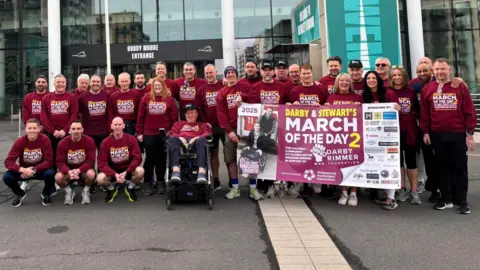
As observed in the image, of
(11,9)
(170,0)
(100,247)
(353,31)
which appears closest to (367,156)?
(100,247)

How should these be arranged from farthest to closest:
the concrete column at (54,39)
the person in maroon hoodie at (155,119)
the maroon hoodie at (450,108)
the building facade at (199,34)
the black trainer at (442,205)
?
the building facade at (199,34), the concrete column at (54,39), the person in maroon hoodie at (155,119), the black trainer at (442,205), the maroon hoodie at (450,108)

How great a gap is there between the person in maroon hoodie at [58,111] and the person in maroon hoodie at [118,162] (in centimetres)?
93

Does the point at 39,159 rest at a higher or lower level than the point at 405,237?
higher

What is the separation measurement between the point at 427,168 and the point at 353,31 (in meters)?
11.1

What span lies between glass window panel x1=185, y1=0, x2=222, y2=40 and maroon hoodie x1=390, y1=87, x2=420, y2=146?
1689cm

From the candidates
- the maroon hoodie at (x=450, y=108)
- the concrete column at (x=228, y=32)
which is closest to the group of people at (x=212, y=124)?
the maroon hoodie at (x=450, y=108)

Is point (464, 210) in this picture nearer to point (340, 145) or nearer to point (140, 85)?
point (340, 145)

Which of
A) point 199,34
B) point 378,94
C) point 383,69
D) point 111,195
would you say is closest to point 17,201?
point 111,195

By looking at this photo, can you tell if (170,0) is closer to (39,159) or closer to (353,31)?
(353,31)

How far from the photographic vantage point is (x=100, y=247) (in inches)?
169

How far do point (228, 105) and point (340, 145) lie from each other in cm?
183

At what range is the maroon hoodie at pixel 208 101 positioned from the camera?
6.76 m

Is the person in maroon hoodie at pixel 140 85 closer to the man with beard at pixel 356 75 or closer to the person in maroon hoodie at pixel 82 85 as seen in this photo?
the person in maroon hoodie at pixel 82 85

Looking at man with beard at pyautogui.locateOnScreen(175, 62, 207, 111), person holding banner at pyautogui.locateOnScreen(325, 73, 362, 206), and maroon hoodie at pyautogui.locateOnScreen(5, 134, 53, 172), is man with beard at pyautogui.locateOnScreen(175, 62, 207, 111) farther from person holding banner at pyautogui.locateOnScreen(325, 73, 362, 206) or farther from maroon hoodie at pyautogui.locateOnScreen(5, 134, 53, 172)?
person holding banner at pyautogui.locateOnScreen(325, 73, 362, 206)
